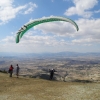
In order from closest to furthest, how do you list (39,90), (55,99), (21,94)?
(55,99), (21,94), (39,90)

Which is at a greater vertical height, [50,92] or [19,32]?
[19,32]

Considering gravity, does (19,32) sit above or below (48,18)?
below

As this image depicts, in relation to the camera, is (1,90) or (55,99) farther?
(1,90)

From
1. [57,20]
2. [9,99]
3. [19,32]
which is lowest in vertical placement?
[9,99]

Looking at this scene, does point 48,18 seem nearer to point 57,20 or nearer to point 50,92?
point 57,20

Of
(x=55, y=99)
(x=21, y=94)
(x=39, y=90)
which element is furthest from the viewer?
(x=39, y=90)

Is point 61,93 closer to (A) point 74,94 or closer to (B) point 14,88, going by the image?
(A) point 74,94

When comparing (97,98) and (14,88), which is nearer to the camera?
(97,98)

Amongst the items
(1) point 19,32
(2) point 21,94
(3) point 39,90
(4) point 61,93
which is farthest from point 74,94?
(1) point 19,32

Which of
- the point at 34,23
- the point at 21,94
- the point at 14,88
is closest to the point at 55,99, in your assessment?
the point at 21,94
